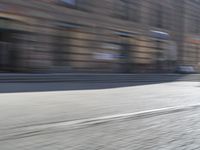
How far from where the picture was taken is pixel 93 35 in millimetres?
28250

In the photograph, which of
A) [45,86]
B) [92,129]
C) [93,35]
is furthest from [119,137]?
[93,35]

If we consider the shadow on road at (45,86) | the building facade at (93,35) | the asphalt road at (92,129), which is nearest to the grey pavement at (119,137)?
the asphalt road at (92,129)

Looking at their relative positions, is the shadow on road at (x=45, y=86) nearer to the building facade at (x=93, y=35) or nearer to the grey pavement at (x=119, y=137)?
the building facade at (x=93, y=35)

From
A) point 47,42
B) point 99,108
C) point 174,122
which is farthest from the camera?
point 47,42

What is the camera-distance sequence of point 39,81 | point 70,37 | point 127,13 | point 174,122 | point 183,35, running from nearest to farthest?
point 174,122
point 39,81
point 70,37
point 127,13
point 183,35

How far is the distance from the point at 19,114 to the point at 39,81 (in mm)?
11205

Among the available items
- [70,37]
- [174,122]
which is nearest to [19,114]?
[174,122]

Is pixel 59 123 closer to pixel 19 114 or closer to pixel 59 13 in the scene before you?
pixel 19 114

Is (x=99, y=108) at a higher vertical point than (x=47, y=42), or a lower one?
lower

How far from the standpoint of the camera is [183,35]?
135 feet

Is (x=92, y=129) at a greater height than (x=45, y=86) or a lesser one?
lesser

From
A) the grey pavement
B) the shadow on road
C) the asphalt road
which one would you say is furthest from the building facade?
the grey pavement

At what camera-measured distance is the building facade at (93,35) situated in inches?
899

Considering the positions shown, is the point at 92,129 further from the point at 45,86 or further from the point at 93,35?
the point at 93,35
